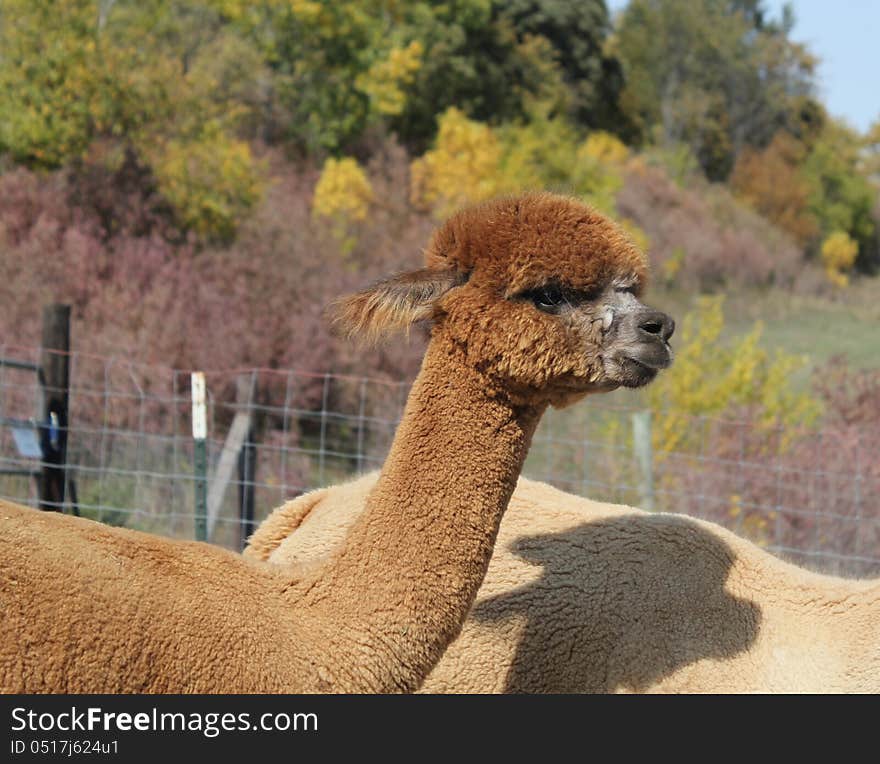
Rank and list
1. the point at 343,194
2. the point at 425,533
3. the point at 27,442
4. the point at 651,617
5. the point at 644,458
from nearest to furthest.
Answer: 1. the point at 425,533
2. the point at 651,617
3. the point at 27,442
4. the point at 644,458
5. the point at 343,194

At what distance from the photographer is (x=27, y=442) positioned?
5.96 metres

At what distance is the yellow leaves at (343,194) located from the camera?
21938mm

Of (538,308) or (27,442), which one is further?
(27,442)

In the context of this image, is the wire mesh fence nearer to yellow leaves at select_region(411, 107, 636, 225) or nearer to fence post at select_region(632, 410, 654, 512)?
fence post at select_region(632, 410, 654, 512)

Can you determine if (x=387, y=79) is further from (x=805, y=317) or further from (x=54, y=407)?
(x=54, y=407)

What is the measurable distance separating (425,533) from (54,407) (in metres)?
4.30

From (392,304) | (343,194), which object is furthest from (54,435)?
(343,194)

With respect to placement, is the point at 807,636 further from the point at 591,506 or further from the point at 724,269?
the point at 724,269

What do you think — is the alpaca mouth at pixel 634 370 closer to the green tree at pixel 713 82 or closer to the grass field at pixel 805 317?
the grass field at pixel 805 317

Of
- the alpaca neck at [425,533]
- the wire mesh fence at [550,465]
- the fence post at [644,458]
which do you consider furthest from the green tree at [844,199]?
the alpaca neck at [425,533]

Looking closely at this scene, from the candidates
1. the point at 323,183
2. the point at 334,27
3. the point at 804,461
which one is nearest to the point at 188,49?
the point at 334,27

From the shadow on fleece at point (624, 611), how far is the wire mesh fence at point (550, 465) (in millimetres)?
2380

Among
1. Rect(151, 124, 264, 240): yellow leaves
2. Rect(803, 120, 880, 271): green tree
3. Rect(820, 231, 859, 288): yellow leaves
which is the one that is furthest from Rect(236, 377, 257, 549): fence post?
Rect(803, 120, 880, 271): green tree

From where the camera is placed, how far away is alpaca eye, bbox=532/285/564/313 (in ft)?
8.97
